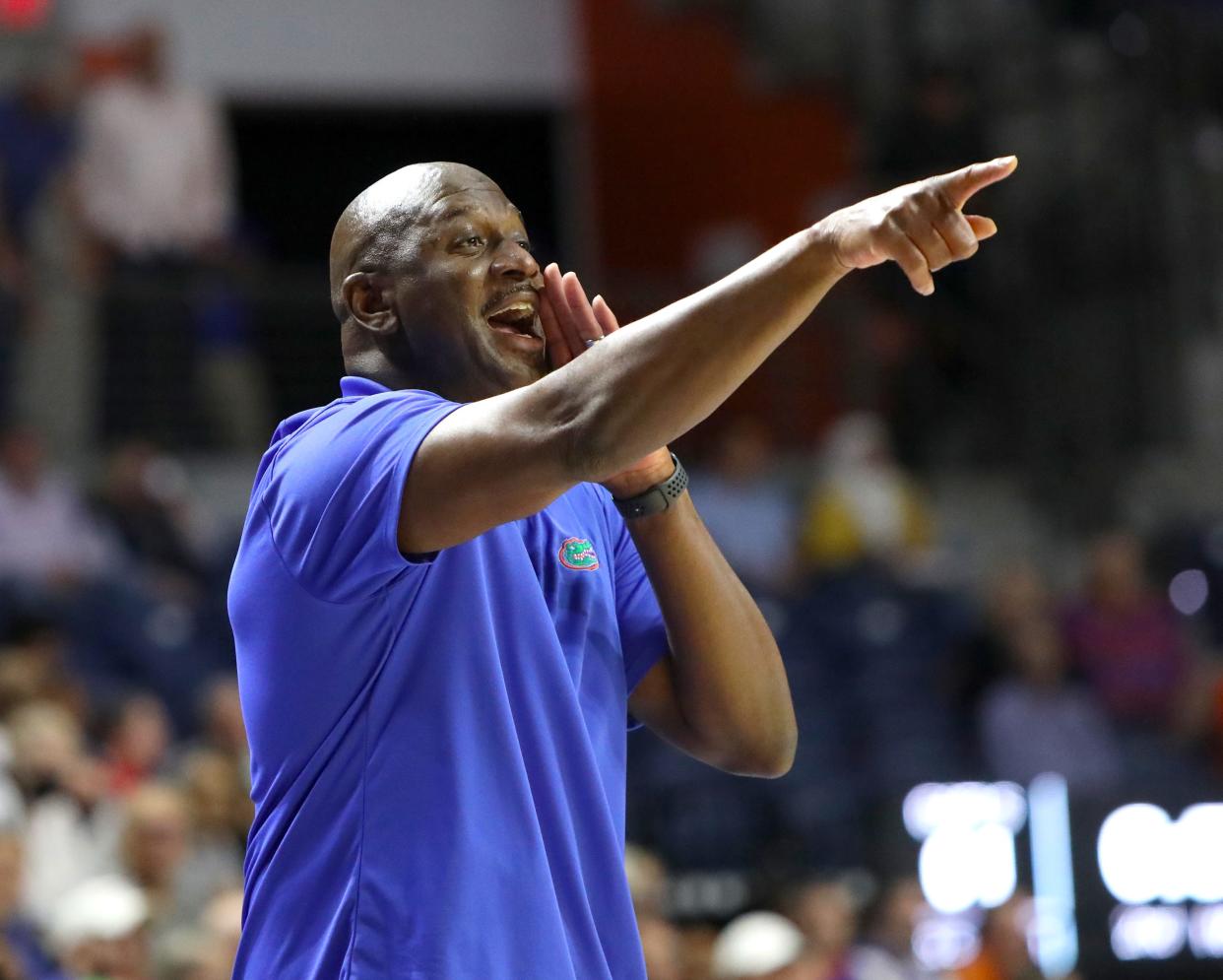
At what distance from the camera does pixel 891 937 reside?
27.1 ft

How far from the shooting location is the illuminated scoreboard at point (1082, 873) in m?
8.55

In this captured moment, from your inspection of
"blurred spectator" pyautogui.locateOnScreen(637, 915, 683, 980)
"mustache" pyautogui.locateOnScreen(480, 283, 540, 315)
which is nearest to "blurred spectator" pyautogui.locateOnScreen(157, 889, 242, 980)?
"blurred spectator" pyautogui.locateOnScreen(637, 915, 683, 980)

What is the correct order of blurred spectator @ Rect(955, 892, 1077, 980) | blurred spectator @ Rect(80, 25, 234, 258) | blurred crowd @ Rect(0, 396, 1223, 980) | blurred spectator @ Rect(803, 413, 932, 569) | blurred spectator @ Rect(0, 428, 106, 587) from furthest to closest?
blurred spectator @ Rect(803, 413, 932, 569), blurred spectator @ Rect(80, 25, 234, 258), blurred spectator @ Rect(0, 428, 106, 587), blurred spectator @ Rect(955, 892, 1077, 980), blurred crowd @ Rect(0, 396, 1223, 980)

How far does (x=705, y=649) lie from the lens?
109 inches

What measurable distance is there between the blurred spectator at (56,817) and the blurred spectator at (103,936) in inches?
22.4

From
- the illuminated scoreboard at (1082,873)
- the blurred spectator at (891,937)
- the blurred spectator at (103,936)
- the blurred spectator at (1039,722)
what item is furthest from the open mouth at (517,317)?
the blurred spectator at (1039,722)

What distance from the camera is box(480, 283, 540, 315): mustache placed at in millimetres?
2623

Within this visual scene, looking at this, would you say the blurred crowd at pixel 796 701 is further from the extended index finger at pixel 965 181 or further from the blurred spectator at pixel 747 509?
the extended index finger at pixel 965 181

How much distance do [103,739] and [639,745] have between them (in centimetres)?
241

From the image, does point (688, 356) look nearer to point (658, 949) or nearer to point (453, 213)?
point (453, 213)

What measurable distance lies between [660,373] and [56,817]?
16.3 feet

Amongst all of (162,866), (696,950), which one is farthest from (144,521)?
(696,950)

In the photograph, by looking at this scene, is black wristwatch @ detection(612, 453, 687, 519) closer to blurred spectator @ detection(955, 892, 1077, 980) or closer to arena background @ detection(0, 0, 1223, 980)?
arena background @ detection(0, 0, 1223, 980)

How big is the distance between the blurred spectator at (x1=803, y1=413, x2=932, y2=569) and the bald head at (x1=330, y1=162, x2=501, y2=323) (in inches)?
299
